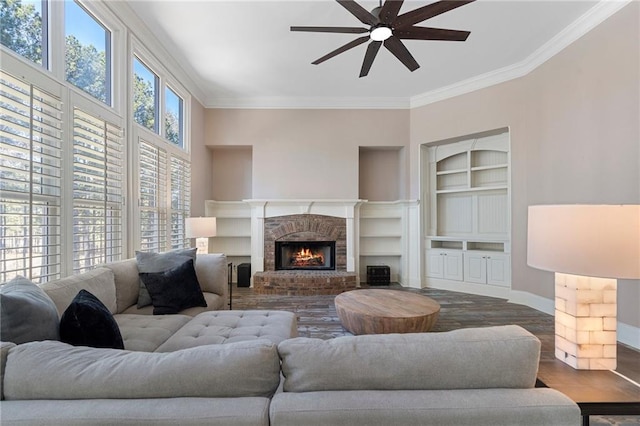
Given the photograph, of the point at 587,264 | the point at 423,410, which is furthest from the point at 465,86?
the point at 423,410

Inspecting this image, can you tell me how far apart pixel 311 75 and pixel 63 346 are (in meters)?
4.25

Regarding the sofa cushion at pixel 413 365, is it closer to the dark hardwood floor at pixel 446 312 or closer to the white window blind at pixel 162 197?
the dark hardwood floor at pixel 446 312

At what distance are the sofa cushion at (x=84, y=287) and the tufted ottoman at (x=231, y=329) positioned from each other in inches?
25.4

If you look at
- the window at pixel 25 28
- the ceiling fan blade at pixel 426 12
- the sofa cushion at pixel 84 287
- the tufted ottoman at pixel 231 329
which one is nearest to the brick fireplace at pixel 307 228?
the tufted ottoman at pixel 231 329

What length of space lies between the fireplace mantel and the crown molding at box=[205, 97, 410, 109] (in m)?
1.71

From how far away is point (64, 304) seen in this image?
1.79 m

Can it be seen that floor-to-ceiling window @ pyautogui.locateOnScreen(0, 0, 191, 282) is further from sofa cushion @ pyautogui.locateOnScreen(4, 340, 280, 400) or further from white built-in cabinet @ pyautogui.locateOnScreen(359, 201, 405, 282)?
white built-in cabinet @ pyautogui.locateOnScreen(359, 201, 405, 282)

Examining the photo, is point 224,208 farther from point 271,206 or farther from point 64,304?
point 64,304

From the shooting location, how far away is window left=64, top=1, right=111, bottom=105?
238 centimetres

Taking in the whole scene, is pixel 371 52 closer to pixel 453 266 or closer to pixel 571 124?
pixel 571 124

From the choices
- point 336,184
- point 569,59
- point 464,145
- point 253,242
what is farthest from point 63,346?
point 464,145

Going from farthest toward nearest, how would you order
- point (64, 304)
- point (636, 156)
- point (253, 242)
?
1. point (253, 242)
2. point (636, 156)
3. point (64, 304)

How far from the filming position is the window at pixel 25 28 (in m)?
1.85

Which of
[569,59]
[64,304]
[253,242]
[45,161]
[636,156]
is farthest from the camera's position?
[253,242]
